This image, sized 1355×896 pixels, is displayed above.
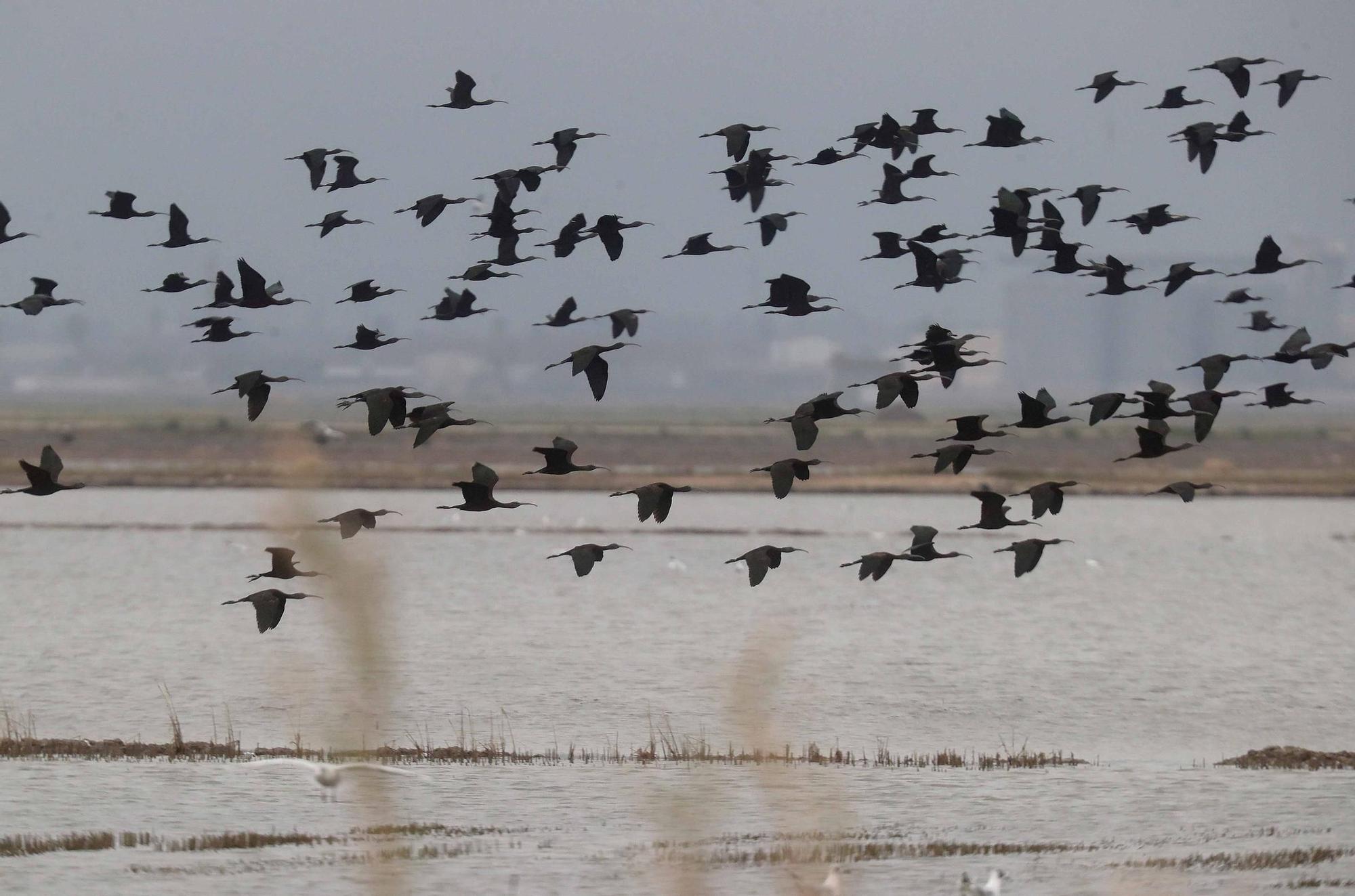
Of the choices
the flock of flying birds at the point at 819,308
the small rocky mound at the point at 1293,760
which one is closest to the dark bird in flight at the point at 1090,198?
the flock of flying birds at the point at 819,308

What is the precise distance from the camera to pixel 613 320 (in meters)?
14.2

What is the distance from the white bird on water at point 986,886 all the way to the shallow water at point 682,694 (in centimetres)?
17

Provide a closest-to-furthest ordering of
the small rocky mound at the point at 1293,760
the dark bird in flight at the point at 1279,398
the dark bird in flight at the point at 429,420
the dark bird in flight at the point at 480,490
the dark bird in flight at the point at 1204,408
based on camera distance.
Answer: the dark bird in flight at the point at 429,420 < the dark bird in flight at the point at 480,490 < the dark bird in flight at the point at 1204,408 < the dark bird in flight at the point at 1279,398 < the small rocky mound at the point at 1293,760

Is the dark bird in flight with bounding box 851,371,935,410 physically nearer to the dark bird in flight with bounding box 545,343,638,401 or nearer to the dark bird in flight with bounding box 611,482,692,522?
the dark bird in flight with bounding box 611,482,692,522

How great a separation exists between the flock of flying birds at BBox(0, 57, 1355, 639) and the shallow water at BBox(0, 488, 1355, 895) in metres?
1.13

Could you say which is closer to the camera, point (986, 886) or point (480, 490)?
point (480, 490)

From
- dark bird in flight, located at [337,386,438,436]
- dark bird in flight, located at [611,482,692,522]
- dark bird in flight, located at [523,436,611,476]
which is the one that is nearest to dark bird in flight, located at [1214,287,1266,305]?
dark bird in flight, located at [611,482,692,522]

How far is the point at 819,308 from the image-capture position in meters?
14.0

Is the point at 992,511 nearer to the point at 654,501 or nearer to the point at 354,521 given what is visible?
the point at 654,501

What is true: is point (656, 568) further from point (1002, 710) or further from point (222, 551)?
point (1002, 710)

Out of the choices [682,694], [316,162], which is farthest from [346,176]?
[682,694]

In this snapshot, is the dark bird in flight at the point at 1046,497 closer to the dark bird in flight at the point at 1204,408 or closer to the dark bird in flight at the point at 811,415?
the dark bird in flight at the point at 1204,408

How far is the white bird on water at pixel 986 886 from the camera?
541 inches

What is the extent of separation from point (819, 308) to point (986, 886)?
4227 millimetres
